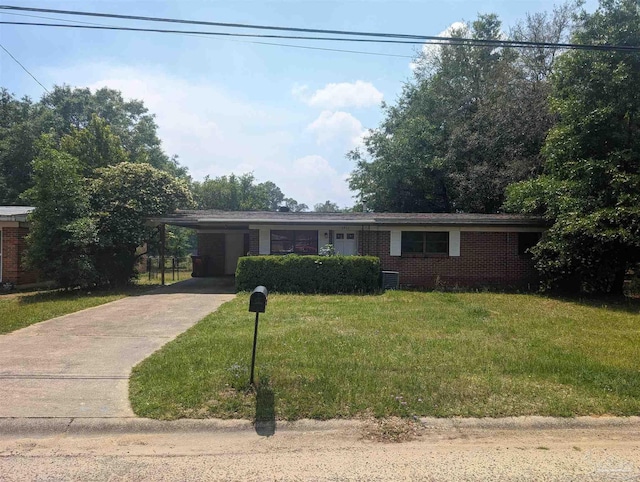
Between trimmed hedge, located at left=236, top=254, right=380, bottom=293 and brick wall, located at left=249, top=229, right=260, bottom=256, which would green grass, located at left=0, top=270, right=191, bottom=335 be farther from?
brick wall, located at left=249, top=229, right=260, bottom=256

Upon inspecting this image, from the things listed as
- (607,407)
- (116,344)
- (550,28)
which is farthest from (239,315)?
(550,28)

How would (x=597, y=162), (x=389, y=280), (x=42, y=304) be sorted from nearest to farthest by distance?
(x=42, y=304) < (x=597, y=162) < (x=389, y=280)

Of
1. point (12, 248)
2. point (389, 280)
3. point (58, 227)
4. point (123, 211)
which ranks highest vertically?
point (123, 211)

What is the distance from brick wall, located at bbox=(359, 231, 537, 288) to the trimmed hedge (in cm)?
272

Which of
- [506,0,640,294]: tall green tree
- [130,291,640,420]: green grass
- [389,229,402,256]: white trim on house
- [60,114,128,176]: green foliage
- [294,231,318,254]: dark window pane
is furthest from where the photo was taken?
[60,114,128,176]: green foliage

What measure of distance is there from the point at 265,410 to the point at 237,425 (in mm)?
364

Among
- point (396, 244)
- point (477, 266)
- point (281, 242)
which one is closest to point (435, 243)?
point (396, 244)

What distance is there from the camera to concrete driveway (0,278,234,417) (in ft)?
14.8

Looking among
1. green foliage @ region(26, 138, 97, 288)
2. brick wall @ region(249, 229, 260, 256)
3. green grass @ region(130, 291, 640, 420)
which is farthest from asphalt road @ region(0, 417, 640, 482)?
brick wall @ region(249, 229, 260, 256)

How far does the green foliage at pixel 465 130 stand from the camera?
66.7 feet

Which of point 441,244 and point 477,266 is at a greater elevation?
point 441,244

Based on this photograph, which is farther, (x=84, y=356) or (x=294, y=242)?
(x=294, y=242)

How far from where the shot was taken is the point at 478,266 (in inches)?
616

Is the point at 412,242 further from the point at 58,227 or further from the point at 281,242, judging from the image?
the point at 58,227
